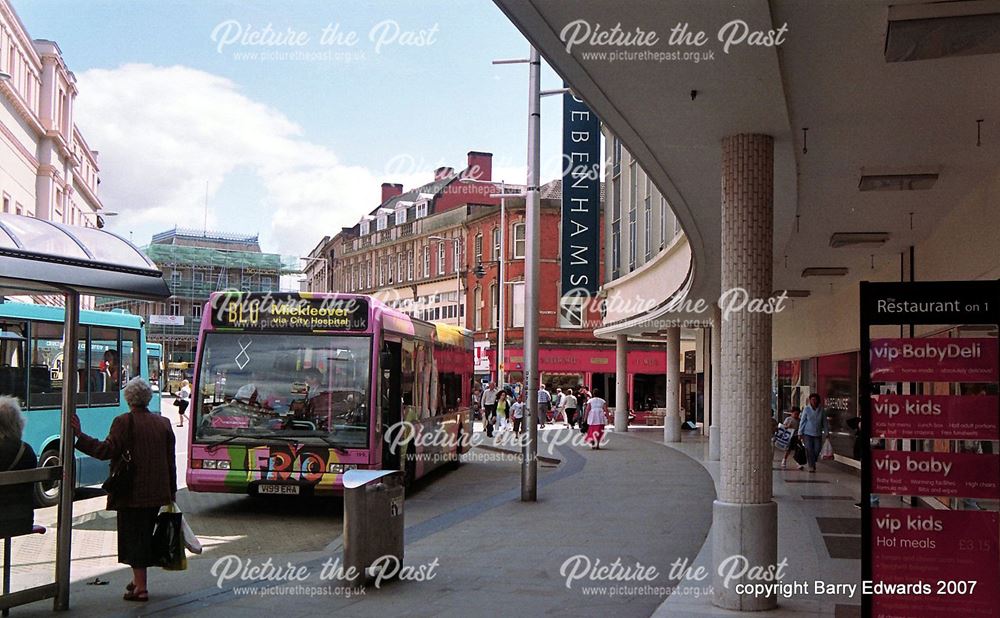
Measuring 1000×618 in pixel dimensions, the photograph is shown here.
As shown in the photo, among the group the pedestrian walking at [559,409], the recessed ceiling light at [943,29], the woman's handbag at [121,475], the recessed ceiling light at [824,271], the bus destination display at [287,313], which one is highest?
the recessed ceiling light at [943,29]

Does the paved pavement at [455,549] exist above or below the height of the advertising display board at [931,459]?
below

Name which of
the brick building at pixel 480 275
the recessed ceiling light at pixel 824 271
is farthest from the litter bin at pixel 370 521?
the brick building at pixel 480 275

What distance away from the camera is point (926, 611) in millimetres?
6656

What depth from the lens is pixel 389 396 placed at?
15.2 m

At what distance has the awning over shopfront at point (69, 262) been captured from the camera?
25.2 ft

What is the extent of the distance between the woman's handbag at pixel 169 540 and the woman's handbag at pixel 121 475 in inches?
15.0

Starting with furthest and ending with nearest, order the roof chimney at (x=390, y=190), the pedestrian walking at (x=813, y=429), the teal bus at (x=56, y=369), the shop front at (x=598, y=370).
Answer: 1. the roof chimney at (x=390, y=190)
2. the shop front at (x=598, y=370)
3. the pedestrian walking at (x=813, y=429)
4. the teal bus at (x=56, y=369)

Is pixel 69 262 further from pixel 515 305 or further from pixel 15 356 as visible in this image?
pixel 515 305

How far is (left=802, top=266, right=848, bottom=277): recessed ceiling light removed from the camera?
19.3 meters

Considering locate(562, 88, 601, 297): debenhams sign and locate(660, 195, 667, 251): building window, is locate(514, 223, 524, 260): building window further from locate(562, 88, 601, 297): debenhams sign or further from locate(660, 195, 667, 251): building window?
locate(660, 195, 667, 251): building window

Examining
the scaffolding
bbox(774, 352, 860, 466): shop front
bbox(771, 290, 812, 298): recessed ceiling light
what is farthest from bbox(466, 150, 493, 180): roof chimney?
bbox(771, 290, 812, 298): recessed ceiling light

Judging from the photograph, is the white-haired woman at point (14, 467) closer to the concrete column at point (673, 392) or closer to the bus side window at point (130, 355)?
the bus side window at point (130, 355)

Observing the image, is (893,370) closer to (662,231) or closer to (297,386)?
(297,386)

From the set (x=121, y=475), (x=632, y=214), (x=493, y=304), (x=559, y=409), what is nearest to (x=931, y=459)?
(x=121, y=475)
